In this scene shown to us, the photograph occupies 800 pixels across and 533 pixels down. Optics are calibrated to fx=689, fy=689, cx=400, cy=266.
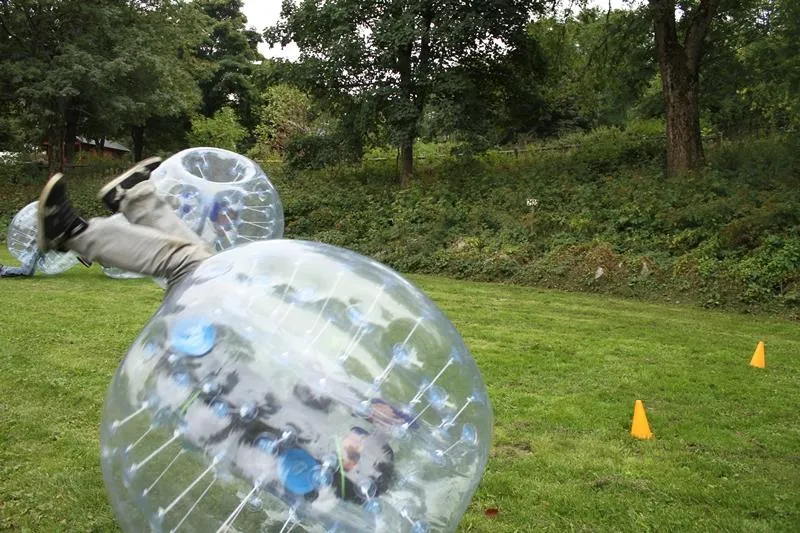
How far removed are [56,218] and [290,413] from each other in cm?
234

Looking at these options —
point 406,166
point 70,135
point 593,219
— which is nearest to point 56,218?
point 593,219

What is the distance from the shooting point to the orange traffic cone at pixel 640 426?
5.50 m

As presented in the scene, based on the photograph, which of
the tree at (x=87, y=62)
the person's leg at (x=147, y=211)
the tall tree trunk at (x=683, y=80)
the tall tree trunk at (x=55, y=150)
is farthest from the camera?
the tall tree trunk at (x=55, y=150)

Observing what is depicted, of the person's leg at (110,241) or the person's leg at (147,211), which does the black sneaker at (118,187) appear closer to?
the person's leg at (147,211)

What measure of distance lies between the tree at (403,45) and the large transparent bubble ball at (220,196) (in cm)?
1210

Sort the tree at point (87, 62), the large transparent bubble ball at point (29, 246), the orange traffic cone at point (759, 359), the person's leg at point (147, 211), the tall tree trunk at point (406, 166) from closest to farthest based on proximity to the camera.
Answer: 1. the person's leg at point (147, 211)
2. the orange traffic cone at point (759, 359)
3. the large transparent bubble ball at point (29, 246)
4. the tall tree trunk at point (406, 166)
5. the tree at point (87, 62)

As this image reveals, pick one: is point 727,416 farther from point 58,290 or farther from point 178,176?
point 58,290

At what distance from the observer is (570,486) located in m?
4.54

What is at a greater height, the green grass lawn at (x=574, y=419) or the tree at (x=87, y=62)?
the tree at (x=87, y=62)

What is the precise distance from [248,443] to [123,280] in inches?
493

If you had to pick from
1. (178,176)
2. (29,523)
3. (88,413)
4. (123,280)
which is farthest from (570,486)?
(123,280)

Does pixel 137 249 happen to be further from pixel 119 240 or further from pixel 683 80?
pixel 683 80

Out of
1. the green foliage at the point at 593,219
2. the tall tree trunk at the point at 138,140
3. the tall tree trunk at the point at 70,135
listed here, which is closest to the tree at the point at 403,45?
the green foliage at the point at 593,219

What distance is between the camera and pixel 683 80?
17484 millimetres
